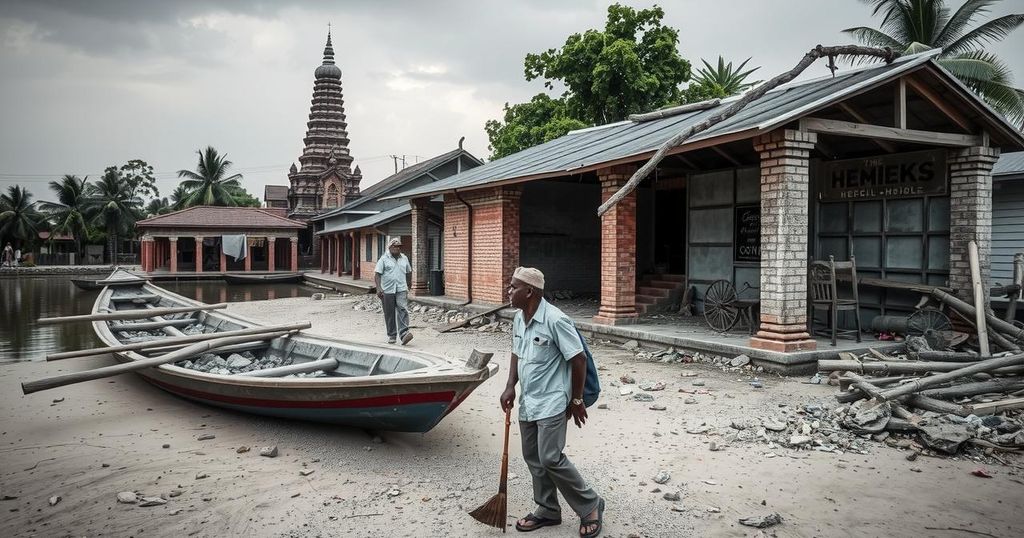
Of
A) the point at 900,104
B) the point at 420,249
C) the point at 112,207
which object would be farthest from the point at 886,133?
the point at 112,207

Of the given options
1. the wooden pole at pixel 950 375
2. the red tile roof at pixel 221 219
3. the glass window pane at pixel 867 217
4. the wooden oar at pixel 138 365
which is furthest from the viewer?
the red tile roof at pixel 221 219

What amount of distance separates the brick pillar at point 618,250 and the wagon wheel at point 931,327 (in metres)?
3.97

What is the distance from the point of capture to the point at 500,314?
13.9 meters

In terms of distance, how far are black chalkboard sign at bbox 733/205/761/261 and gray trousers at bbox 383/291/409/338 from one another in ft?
18.4

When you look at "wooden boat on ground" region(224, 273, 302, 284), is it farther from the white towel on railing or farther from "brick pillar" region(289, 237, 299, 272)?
the white towel on railing

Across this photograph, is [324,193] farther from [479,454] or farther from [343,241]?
[479,454]

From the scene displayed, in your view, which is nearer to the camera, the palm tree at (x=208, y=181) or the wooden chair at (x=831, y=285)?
the wooden chair at (x=831, y=285)

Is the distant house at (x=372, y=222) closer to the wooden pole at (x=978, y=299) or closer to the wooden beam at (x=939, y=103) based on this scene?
the wooden beam at (x=939, y=103)

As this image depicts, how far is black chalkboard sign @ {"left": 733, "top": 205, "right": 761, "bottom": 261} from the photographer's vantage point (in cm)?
1116

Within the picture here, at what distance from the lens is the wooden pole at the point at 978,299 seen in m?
7.96

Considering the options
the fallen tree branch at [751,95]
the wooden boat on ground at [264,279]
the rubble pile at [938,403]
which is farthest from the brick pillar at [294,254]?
the rubble pile at [938,403]

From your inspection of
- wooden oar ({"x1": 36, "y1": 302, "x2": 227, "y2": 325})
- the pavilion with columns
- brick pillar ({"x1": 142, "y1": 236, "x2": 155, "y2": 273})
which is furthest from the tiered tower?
wooden oar ({"x1": 36, "y1": 302, "x2": 227, "y2": 325})

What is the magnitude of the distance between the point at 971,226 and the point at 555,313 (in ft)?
26.5

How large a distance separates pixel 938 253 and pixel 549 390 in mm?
8327
